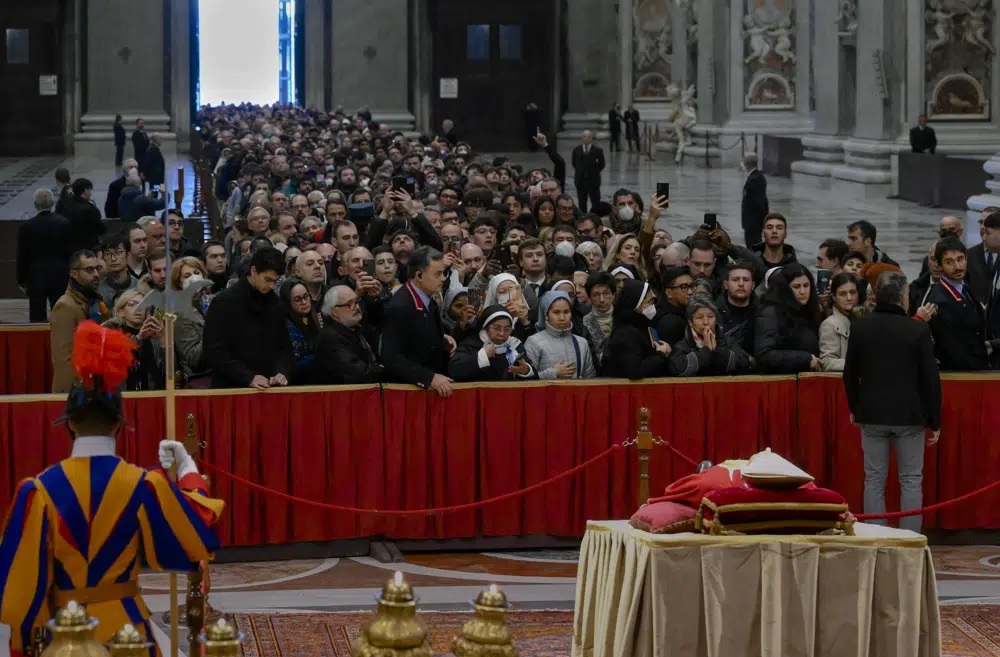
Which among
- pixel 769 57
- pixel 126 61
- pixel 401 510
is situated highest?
pixel 126 61

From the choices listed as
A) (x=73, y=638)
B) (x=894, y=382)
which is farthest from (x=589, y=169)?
(x=73, y=638)

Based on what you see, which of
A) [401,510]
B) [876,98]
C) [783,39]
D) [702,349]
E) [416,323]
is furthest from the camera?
[783,39]

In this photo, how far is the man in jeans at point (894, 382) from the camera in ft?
34.7

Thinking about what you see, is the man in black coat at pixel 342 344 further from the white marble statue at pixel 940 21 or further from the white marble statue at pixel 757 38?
the white marble statue at pixel 757 38

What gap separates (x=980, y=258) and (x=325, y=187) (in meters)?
9.86

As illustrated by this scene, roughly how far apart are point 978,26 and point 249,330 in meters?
23.4

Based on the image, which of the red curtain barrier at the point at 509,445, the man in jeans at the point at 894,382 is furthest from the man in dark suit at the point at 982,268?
the man in jeans at the point at 894,382

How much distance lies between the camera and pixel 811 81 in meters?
41.1

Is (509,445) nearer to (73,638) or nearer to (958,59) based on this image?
(73,638)

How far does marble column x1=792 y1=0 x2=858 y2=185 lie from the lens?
117 ft

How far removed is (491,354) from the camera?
11.4m

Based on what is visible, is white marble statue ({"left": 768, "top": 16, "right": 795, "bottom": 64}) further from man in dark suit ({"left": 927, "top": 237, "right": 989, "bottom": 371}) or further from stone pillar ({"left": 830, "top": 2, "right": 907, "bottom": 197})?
man in dark suit ({"left": 927, "top": 237, "right": 989, "bottom": 371})

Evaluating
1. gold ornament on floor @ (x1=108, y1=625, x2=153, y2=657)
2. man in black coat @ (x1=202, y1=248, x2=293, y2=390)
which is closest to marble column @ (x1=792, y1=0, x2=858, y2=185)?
man in black coat @ (x1=202, y1=248, x2=293, y2=390)

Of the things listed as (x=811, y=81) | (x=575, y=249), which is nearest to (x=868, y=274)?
(x=575, y=249)
